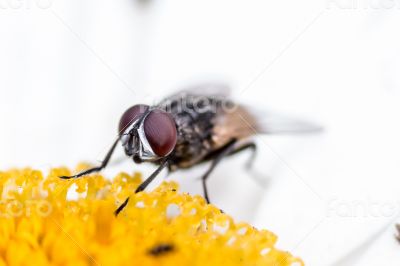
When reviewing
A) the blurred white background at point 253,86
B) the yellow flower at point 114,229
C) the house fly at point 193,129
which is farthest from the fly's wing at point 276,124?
the yellow flower at point 114,229

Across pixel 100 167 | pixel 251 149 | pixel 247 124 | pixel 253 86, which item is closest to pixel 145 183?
pixel 100 167

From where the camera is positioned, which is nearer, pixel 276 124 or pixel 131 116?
pixel 131 116

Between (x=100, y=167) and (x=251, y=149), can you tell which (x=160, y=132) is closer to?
(x=100, y=167)

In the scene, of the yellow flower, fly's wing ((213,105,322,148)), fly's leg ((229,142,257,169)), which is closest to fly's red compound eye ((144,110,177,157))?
the yellow flower

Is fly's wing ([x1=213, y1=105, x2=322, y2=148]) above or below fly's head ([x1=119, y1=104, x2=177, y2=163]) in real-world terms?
below

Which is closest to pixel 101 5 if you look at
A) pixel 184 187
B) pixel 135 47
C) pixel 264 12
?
pixel 135 47

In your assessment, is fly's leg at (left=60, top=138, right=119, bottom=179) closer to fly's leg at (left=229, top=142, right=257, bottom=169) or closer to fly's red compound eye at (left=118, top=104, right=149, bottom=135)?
fly's red compound eye at (left=118, top=104, right=149, bottom=135)

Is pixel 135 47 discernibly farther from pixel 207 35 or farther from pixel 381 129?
pixel 381 129
